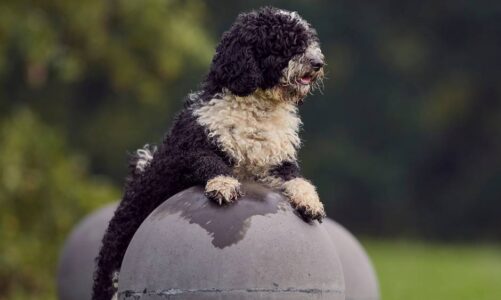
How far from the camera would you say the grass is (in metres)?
20.5

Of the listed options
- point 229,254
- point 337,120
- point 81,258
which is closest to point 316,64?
point 229,254

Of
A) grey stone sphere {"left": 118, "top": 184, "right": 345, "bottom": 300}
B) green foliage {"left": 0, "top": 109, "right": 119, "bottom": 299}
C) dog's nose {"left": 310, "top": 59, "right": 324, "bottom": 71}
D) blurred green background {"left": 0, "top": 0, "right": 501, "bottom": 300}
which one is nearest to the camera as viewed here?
grey stone sphere {"left": 118, "top": 184, "right": 345, "bottom": 300}

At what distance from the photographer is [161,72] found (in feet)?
67.3

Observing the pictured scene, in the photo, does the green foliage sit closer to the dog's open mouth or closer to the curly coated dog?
the curly coated dog

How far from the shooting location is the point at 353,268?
11680mm

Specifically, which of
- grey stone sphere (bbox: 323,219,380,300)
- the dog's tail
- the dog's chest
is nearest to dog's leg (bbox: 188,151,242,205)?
the dog's chest

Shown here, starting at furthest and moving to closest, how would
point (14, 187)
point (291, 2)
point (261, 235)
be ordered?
point (291, 2) → point (14, 187) → point (261, 235)

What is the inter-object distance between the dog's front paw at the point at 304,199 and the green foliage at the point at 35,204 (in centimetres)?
1015

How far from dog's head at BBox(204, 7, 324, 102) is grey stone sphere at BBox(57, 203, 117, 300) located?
166 inches

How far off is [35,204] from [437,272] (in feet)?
27.5

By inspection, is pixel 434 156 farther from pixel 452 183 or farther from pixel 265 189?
pixel 265 189

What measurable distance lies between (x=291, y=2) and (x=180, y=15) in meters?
12.3

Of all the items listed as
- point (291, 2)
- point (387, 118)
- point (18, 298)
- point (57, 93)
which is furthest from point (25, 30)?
point (387, 118)

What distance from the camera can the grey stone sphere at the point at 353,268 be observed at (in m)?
11.5
